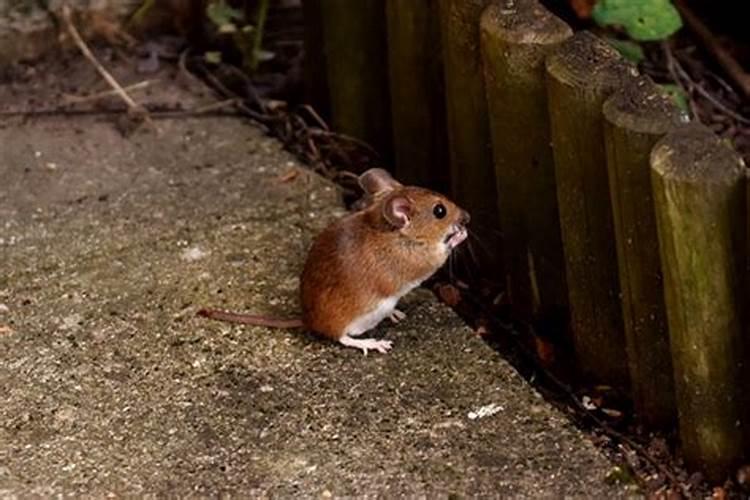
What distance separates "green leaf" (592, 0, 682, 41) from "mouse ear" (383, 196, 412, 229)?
111 centimetres

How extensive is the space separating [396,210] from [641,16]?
1.23 m

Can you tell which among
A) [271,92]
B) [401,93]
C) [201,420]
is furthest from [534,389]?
[271,92]

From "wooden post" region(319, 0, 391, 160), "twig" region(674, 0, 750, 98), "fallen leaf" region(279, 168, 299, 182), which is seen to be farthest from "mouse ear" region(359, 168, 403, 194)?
"twig" region(674, 0, 750, 98)

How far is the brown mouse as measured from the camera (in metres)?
4.68

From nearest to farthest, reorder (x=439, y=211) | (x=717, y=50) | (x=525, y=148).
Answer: (x=525, y=148)
(x=439, y=211)
(x=717, y=50)

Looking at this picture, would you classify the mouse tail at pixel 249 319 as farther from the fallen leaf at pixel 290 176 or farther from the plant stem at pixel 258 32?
the plant stem at pixel 258 32

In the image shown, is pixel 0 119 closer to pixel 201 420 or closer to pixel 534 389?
pixel 201 420

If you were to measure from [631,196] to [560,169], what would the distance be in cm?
34

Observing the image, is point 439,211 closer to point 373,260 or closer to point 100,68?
point 373,260

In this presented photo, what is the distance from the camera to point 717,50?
6.30 meters

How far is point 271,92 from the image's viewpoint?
6.16 metres

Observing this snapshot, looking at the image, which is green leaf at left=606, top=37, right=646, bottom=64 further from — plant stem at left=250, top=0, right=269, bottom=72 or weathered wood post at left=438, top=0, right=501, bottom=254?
plant stem at left=250, top=0, right=269, bottom=72

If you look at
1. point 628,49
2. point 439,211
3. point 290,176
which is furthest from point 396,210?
point 628,49

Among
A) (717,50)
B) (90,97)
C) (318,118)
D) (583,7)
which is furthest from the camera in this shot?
(717,50)
